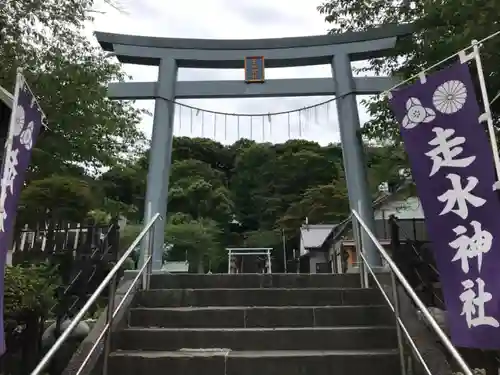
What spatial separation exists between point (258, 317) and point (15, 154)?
273 cm

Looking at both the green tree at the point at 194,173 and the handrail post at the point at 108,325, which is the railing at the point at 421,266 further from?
the green tree at the point at 194,173

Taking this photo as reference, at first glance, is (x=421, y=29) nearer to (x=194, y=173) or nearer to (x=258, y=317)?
(x=258, y=317)

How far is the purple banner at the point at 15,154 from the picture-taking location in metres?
3.03

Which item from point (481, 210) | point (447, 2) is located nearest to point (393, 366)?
point (481, 210)

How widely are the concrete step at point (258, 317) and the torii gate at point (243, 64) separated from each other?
12.0ft

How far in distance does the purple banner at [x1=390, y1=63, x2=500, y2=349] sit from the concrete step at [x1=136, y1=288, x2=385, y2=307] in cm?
196

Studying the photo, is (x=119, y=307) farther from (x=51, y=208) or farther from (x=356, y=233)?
(x=51, y=208)

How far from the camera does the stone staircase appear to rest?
3805 mm

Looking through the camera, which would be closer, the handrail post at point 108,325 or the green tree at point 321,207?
the handrail post at point 108,325

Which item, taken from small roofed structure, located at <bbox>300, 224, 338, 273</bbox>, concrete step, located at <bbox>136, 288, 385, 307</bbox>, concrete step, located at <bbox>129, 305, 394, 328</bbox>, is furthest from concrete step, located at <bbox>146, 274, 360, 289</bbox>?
small roofed structure, located at <bbox>300, 224, 338, 273</bbox>

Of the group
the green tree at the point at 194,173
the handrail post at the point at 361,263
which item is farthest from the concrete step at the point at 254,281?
the green tree at the point at 194,173

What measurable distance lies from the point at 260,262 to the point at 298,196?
9.18 metres

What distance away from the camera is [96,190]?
11242mm

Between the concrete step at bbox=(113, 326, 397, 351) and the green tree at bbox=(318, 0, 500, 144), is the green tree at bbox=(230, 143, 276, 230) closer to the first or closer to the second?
the green tree at bbox=(318, 0, 500, 144)
